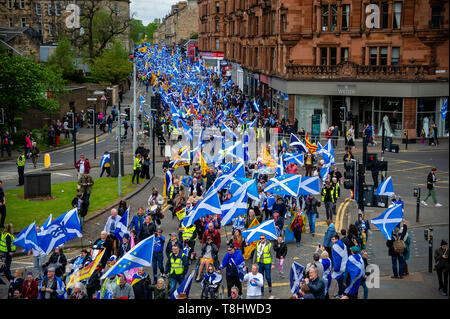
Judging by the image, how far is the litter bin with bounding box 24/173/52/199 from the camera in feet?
92.8

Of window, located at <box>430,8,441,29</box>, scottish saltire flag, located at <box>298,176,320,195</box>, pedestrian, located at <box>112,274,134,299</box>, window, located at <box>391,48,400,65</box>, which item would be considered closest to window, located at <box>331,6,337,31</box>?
window, located at <box>391,48,400,65</box>

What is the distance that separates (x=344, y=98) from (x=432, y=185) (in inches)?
1017

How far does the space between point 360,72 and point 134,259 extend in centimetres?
3884

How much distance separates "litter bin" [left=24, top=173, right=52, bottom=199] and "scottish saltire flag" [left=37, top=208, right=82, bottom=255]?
35.6ft

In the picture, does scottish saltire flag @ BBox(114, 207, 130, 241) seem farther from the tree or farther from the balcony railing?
the balcony railing

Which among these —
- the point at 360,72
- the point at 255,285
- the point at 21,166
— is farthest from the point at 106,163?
the point at 360,72

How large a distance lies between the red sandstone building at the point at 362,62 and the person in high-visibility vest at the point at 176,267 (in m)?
34.4

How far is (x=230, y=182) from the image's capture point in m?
24.0

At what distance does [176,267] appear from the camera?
16047 millimetres

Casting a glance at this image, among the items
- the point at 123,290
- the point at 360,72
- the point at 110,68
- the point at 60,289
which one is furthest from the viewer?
the point at 110,68

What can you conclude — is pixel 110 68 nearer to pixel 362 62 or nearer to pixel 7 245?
pixel 362 62

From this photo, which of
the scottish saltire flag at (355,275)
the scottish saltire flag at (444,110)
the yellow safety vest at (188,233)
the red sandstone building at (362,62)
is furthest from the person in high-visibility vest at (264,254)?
the red sandstone building at (362,62)

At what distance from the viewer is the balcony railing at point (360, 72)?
158ft
